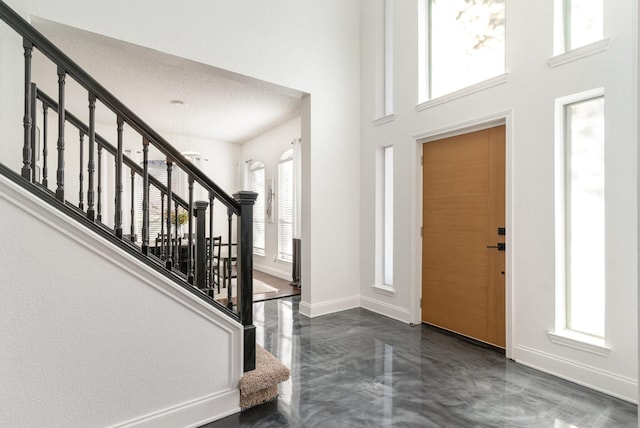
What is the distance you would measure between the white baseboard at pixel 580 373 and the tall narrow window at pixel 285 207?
172 inches

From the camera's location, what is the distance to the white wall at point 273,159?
6375 mm

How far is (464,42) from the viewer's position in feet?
11.2

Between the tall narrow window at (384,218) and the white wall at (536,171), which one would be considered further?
the tall narrow window at (384,218)

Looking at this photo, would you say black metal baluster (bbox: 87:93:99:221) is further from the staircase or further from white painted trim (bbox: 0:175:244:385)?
white painted trim (bbox: 0:175:244:385)

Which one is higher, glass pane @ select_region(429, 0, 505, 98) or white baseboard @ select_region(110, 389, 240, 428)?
glass pane @ select_region(429, 0, 505, 98)

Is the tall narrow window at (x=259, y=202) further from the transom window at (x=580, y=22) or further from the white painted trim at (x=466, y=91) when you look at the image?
the transom window at (x=580, y=22)

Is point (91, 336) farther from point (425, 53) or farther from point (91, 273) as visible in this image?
point (425, 53)

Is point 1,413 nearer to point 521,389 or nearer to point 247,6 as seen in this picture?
point 521,389

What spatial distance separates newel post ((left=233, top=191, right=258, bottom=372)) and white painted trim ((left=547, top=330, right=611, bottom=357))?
7.70ft

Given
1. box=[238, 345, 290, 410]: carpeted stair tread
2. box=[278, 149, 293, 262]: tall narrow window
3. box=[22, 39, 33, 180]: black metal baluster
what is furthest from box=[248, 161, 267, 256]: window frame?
box=[22, 39, 33, 180]: black metal baluster

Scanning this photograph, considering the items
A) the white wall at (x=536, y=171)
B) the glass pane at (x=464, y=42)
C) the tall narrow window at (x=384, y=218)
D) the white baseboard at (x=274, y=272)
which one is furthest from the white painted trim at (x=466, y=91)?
the white baseboard at (x=274, y=272)

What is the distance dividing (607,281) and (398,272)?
1982 millimetres

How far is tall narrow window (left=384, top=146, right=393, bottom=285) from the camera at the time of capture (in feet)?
14.0

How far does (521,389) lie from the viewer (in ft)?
7.84
